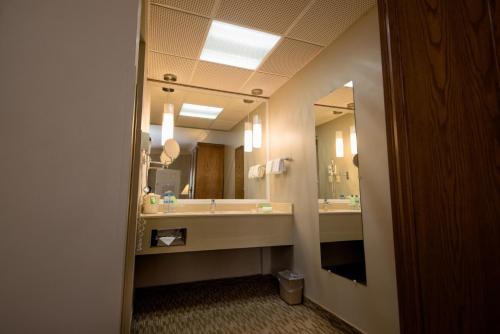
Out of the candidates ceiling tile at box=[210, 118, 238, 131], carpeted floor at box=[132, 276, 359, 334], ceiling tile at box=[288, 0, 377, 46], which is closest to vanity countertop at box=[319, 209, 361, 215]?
carpeted floor at box=[132, 276, 359, 334]

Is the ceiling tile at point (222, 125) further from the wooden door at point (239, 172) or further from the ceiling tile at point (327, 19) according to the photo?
the ceiling tile at point (327, 19)

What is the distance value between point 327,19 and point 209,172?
6.58 feet

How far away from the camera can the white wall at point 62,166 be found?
2.26 feet

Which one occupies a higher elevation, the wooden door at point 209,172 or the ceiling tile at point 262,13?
the ceiling tile at point 262,13

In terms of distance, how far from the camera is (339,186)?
200 centimetres

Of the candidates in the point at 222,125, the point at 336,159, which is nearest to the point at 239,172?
the point at 222,125

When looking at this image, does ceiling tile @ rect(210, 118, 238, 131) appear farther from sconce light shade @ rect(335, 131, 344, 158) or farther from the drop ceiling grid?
sconce light shade @ rect(335, 131, 344, 158)

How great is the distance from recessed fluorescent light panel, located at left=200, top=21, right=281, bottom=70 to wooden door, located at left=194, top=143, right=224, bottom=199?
112cm

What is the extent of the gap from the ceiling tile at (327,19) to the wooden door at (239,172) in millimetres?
1620

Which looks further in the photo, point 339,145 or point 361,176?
point 339,145

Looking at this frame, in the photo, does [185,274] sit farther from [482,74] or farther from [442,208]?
[482,74]

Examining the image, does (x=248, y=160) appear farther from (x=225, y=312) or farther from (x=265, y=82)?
(x=225, y=312)

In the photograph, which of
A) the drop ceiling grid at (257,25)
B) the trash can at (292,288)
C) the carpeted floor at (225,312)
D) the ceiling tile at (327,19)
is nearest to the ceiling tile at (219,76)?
the drop ceiling grid at (257,25)

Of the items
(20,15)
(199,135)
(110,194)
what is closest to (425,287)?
(110,194)
